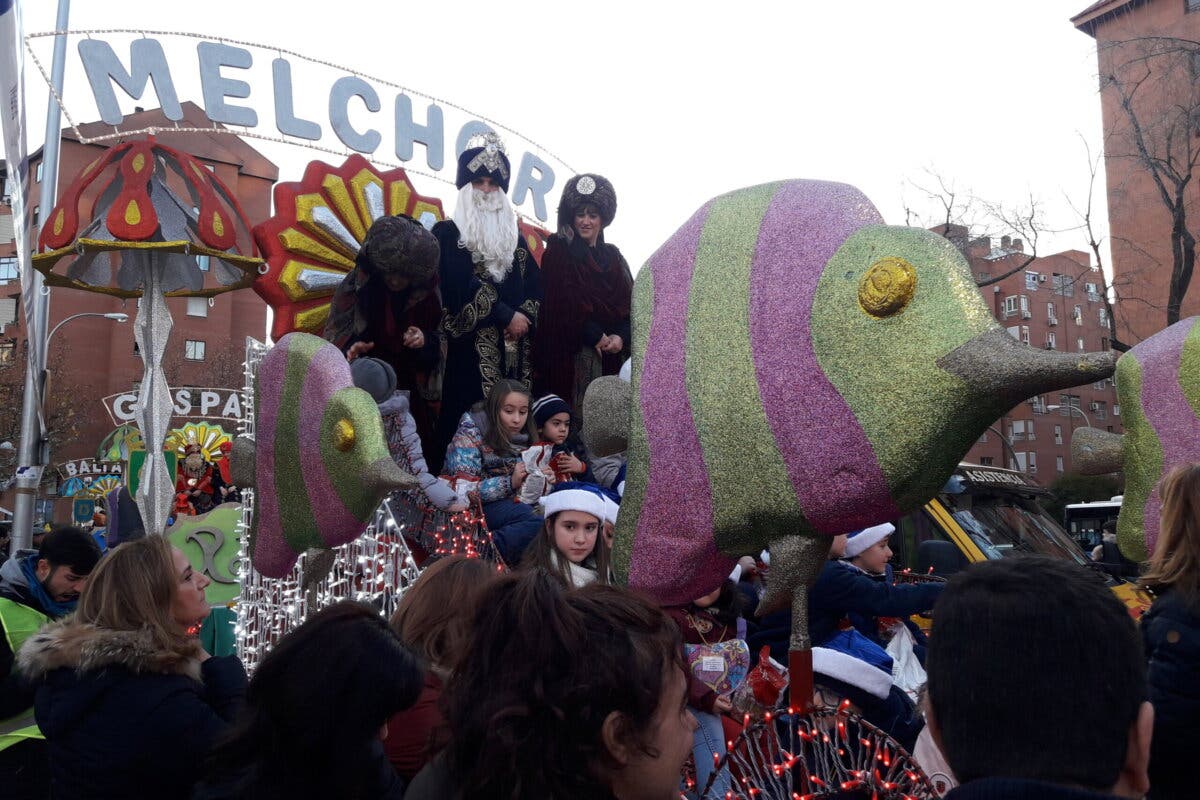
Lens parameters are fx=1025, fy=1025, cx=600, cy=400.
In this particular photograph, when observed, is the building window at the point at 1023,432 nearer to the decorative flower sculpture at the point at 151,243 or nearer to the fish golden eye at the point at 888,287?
the decorative flower sculpture at the point at 151,243

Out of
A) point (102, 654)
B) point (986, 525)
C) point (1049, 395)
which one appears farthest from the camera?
point (1049, 395)


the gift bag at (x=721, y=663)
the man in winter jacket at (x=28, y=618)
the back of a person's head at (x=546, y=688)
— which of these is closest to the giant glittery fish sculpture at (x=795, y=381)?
the gift bag at (x=721, y=663)

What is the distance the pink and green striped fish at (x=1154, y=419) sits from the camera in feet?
8.61

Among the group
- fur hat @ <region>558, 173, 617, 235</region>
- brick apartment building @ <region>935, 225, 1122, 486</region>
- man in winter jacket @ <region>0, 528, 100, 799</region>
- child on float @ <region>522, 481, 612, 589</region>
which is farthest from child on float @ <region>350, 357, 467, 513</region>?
brick apartment building @ <region>935, 225, 1122, 486</region>

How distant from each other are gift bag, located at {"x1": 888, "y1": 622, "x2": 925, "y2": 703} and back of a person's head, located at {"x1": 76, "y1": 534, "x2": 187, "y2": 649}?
2.36 metres

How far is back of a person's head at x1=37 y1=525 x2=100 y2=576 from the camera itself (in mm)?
4023

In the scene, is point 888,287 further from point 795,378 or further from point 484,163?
point 484,163

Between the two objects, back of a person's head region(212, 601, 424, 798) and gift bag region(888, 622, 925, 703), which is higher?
back of a person's head region(212, 601, 424, 798)

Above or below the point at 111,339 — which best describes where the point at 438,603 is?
below

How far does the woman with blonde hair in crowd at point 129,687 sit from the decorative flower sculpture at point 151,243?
→ 2286 mm

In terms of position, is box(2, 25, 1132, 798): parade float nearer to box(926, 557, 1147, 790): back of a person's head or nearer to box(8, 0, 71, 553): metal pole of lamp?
box(926, 557, 1147, 790): back of a person's head

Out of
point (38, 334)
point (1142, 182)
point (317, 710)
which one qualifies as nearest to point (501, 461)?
point (317, 710)

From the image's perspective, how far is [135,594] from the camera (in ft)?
7.94

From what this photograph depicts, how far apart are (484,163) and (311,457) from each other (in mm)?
1698
